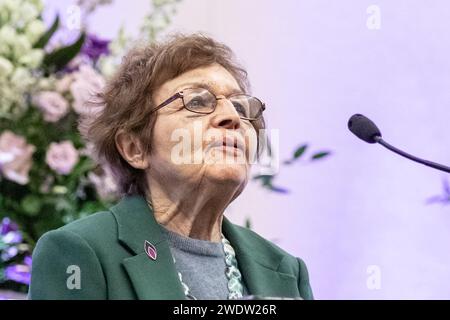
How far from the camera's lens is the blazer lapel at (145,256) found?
5.51 feet

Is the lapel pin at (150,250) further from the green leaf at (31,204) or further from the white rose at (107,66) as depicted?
the white rose at (107,66)

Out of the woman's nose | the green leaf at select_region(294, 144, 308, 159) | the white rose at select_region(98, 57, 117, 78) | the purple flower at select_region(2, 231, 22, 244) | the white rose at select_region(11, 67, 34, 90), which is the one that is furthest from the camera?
the green leaf at select_region(294, 144, 308, 159)

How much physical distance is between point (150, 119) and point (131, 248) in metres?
0.34

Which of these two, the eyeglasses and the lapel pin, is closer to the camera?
the lapel pin

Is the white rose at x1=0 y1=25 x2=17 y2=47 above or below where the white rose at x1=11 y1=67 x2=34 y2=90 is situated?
above

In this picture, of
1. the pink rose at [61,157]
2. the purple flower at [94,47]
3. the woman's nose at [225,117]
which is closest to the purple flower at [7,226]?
the pink rose at [61,157]

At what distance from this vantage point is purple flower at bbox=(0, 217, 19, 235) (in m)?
2.17

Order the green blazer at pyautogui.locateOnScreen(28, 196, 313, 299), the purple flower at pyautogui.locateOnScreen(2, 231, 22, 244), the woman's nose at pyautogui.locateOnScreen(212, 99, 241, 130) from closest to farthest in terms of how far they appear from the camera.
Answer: the green blazer at pyautogui.locateOnScreen(28, 196, 313, 299) < the woman's nose at pyautogui.locateOnScreen(212, 99, 241, 130) < the purple flower at pyautogui.locateOnScreen(2, 231, 22, 244)

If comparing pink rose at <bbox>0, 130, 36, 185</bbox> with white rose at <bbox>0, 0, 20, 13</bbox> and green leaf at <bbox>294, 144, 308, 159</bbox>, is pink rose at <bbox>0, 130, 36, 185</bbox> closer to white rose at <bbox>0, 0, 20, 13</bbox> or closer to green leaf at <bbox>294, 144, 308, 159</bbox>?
white rose at <bbox>0, 0, 20, 13</bbox>

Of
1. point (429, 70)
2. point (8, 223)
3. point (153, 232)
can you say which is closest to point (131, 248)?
point (153, 232)

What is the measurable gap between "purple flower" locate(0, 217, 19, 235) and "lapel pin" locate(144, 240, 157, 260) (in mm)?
521

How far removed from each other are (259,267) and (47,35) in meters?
0.83

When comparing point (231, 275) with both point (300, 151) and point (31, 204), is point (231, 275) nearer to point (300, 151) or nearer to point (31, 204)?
point (31, 204)

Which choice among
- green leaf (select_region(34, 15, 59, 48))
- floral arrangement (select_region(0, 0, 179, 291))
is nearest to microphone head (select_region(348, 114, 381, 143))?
floral arrangement (select_region(0, 0, 179, 291))
